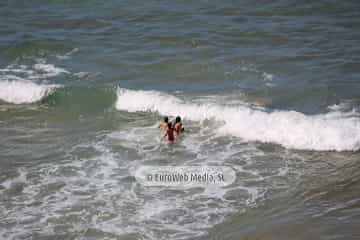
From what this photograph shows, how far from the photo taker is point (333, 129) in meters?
15.6

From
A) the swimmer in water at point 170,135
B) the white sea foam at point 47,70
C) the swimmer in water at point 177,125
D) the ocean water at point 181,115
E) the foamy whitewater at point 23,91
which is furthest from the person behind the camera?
the white sea foam at point 47,70

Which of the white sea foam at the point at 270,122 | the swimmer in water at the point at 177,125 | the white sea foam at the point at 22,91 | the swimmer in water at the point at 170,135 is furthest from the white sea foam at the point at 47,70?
the swimmer in water at the point at 170,135

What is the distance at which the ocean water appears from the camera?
12.2m

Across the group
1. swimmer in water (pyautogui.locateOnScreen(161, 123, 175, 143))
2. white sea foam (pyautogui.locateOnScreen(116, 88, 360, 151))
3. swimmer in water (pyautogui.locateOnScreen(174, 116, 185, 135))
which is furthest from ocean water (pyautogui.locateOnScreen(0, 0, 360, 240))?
swimmer in water (pyautogui.locateOnScreen(174, 116, 185, 135))

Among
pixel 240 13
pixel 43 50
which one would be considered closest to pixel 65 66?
pixel 43 50

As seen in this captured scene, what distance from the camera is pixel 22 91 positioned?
798 inches

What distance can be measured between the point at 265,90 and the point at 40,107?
6.57m

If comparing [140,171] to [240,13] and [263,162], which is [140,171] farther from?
[240,13]

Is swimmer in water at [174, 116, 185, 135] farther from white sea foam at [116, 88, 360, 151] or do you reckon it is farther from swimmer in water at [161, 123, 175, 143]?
white sea foam at [116, 88, 360, 151]

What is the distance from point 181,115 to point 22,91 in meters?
5.55

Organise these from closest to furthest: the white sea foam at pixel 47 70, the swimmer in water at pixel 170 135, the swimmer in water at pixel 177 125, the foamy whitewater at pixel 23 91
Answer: the swimmer in water at pixel 170 135 < the swimmer in water at pixel 177 125 < the foamy whitewater at pixel 23 91 < the white sea foam at pixel 47 70

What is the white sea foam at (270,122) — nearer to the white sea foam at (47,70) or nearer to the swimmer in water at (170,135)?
the swimmer in water at (170,135)

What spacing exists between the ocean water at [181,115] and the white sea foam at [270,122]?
0.14 feet

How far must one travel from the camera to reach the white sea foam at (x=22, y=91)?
1987 cm
